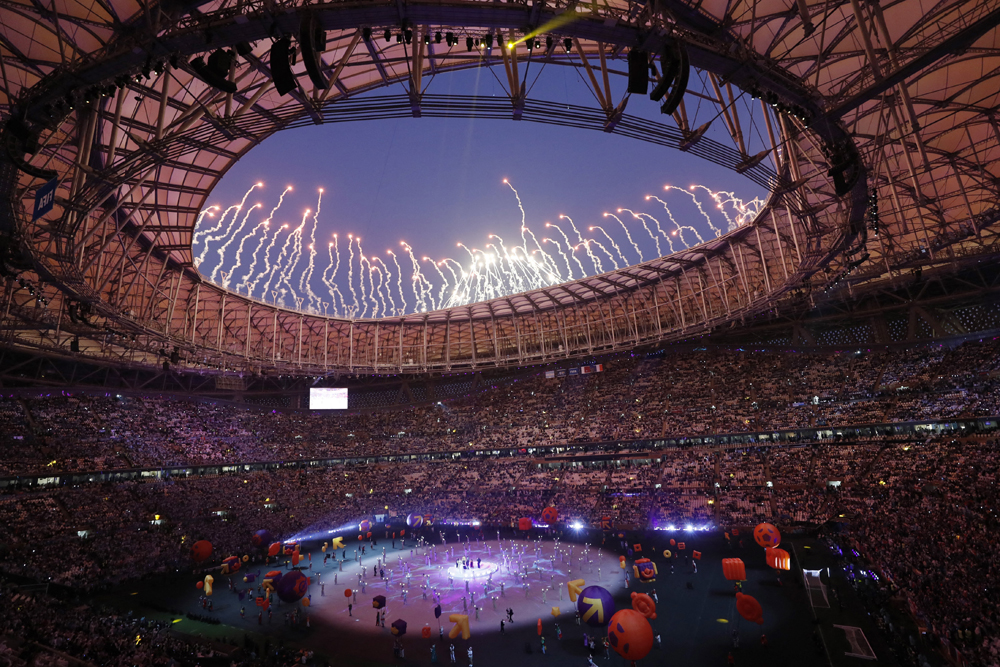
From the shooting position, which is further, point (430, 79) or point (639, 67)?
point (430, 79)

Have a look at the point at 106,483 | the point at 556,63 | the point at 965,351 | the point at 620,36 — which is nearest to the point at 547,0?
the point at 620,36

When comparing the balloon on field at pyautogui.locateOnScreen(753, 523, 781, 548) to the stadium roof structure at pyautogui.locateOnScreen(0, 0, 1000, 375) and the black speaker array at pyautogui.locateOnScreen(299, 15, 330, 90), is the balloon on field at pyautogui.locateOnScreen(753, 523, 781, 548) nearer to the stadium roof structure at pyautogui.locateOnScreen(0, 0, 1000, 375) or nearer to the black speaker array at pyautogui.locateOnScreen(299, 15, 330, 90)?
the stadium roof structure at pyautogui.locateOnScreen(0, 0, 1000, 375)

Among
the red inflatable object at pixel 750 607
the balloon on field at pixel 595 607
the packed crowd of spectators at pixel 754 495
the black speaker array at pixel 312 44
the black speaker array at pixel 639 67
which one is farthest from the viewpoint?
the packed crowd of spectators at pixel 754 495

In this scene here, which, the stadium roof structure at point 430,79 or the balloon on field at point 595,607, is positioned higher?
the stadium roof structure at point 430,79

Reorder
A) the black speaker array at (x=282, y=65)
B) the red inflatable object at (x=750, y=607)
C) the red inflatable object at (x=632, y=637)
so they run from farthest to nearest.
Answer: the red inflatable object at (x=750, y=607), the red inflatable object at (x=632, y=637), the black speaker array at (x=282, y=65)

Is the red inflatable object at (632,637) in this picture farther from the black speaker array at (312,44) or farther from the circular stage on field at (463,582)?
the black speaker array at (312,44)

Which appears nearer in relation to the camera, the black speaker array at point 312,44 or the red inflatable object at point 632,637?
the black speaker array at point 312,44

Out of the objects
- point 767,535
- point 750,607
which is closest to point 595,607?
point 750,607

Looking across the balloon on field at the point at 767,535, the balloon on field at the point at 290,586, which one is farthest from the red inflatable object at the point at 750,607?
the balloon on field at the point at 290,586

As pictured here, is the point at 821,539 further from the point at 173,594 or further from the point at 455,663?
the point at 173,594

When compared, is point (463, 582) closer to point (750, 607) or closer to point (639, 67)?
point (750, 607)

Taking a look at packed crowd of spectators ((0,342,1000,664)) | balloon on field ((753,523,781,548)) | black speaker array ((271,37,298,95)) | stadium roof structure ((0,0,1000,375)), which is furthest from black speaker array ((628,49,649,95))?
balloon on field ((753,523,781,548))
